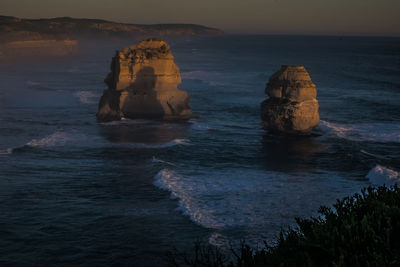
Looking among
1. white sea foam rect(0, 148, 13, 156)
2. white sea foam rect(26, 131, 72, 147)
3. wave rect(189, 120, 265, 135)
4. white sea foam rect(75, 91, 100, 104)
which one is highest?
white sea foam rect(75, 91, 100, 104)

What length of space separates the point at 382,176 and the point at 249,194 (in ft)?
25.5

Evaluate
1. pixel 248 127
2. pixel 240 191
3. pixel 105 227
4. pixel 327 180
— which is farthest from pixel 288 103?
pixel 105 227

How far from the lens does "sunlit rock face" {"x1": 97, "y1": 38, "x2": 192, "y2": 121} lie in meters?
38.3

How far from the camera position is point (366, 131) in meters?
36.0

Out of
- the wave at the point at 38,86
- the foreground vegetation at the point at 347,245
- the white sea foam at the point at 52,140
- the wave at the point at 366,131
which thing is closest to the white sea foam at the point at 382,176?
the wave at the point at 366,131

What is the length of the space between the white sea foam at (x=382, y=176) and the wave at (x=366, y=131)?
8.66 metres

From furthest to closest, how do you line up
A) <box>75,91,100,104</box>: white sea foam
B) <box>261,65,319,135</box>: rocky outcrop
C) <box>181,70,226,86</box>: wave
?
<box>181,70,226,86</box>: wave < <box>75,91,100,104</box>: white sea foam < <box>261,65,319,135</box>: rocky outcrop

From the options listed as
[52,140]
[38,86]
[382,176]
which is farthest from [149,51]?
[38,86]

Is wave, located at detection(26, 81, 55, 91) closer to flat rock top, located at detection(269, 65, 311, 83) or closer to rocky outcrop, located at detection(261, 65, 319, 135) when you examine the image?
rocky outcrop, located at detection(261, 65, 319, 135)

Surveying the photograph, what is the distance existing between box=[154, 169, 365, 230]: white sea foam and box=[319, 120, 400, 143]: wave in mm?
11324

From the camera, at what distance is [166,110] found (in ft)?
127

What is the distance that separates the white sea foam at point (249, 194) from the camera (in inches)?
693

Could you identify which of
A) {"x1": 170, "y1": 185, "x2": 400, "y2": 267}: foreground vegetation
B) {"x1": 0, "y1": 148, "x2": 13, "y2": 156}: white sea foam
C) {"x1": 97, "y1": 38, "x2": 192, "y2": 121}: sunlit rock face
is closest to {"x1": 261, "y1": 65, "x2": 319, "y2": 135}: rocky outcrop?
{"x1": 97, "y1": 38, "x2": 192, "y2": 121}: sunlit rock face

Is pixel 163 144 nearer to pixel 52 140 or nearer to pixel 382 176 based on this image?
pixel 52 140
